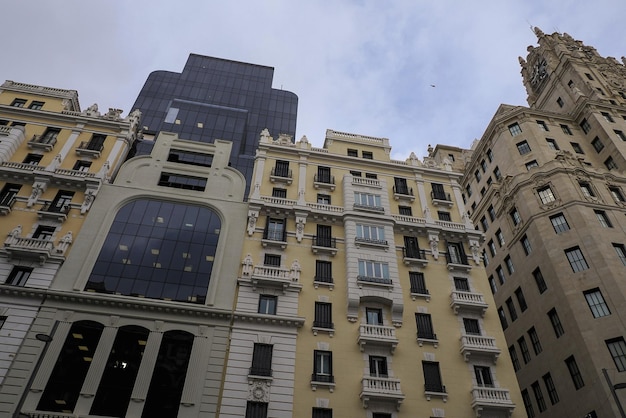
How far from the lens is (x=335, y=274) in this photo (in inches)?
1553

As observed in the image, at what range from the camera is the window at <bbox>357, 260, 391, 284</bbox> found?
126 feet

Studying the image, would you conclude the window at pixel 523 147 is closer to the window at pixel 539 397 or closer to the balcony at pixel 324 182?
the window at pixel 539 397

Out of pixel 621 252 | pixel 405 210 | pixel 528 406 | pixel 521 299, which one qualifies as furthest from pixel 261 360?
pixel 621 252

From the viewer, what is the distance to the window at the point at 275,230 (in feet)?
135

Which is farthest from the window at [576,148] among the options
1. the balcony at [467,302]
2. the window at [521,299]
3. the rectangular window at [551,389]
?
the balcony at [467,302]

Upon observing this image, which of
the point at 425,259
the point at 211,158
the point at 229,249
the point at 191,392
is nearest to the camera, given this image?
the point at 191,392

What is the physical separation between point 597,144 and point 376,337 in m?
48.6

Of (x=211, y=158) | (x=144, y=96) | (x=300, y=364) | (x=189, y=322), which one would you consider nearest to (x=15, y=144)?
(x=211, y=158)

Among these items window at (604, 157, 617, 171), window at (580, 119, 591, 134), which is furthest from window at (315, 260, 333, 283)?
window at (580, 119, 591, 134)

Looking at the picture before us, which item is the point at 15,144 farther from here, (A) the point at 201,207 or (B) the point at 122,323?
(B) the point at 122,323

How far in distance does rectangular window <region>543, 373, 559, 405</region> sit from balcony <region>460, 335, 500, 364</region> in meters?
12.7

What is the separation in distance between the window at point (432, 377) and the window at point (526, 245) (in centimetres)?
2341

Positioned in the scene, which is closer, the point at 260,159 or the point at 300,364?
the point at 300,364

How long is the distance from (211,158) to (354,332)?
77.5 feet
